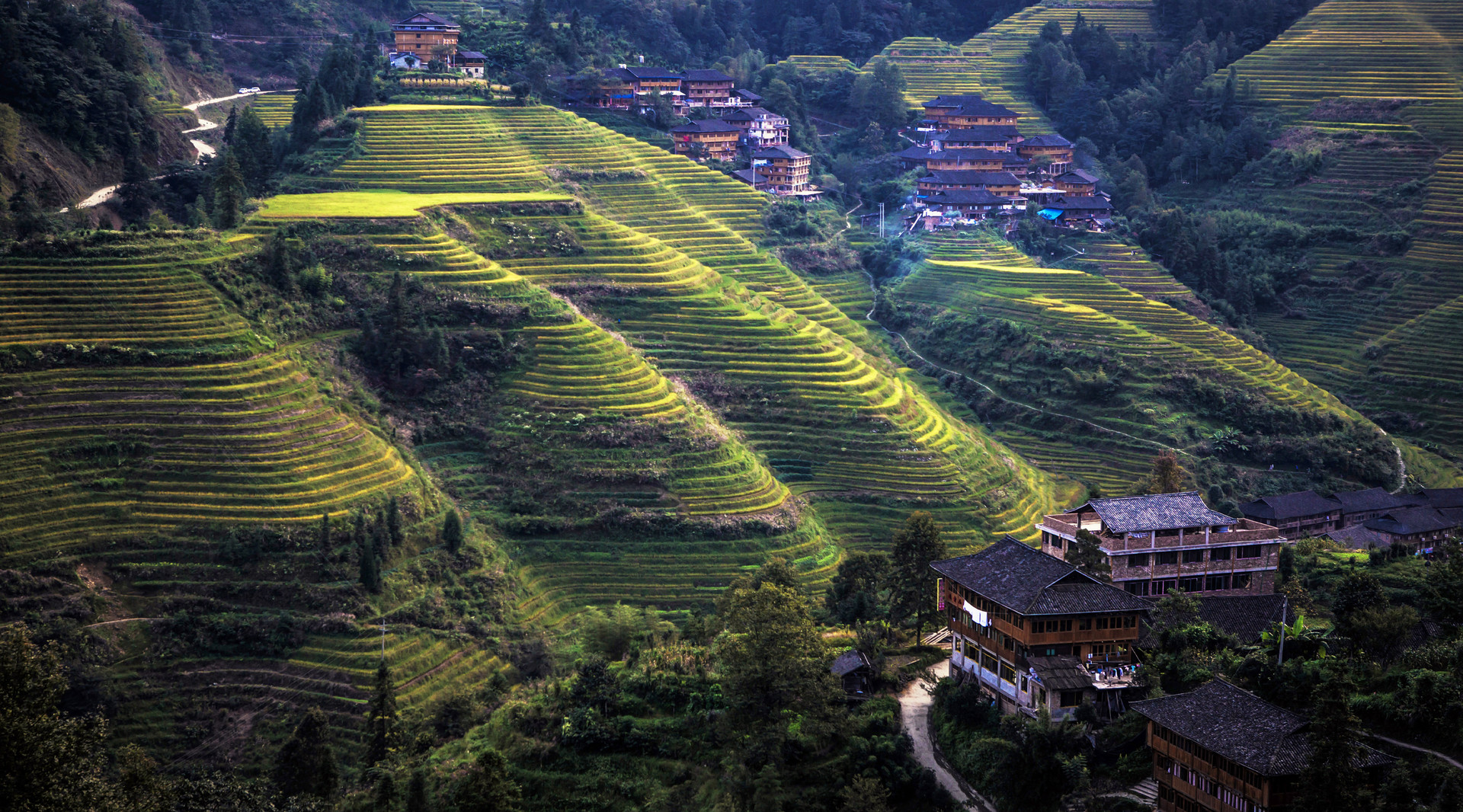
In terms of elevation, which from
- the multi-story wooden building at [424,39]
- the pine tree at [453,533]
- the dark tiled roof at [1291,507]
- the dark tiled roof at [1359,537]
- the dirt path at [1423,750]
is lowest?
the dark tiled roof at [1359,537]

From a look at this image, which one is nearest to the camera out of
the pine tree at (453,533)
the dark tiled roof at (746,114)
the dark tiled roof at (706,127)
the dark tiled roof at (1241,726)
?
the dark tiled roof at (1241,726)

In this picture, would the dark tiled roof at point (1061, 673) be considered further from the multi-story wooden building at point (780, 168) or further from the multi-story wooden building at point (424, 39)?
the multi-story wooden building at point (424, 39)

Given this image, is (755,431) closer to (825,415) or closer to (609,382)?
(825,415)

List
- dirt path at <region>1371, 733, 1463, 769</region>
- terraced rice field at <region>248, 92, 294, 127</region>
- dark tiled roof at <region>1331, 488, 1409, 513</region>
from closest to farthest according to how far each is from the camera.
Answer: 1. dirt path at <region>1371, 733, 1463, 769</region>
2. dark tiled roof at <region>1331, 488, 1409, 513</region>
3. terraced rice field at <region>248, 92, 294, 127</region>

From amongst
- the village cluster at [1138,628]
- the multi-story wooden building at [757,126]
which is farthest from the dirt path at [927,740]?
the multi-story wooden building at [757,126]

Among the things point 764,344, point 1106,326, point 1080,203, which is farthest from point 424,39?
point 1106,326

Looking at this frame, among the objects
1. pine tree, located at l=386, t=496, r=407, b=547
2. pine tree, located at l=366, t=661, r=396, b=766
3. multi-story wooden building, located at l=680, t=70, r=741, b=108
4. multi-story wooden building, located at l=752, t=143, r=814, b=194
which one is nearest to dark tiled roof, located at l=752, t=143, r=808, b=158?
multi-story wooden building, located at l=752, t=143, r=814, b=194

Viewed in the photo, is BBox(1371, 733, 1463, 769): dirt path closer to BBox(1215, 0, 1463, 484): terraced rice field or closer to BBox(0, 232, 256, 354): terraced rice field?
BBox(0, 232, 256, 354): terraced rice field
